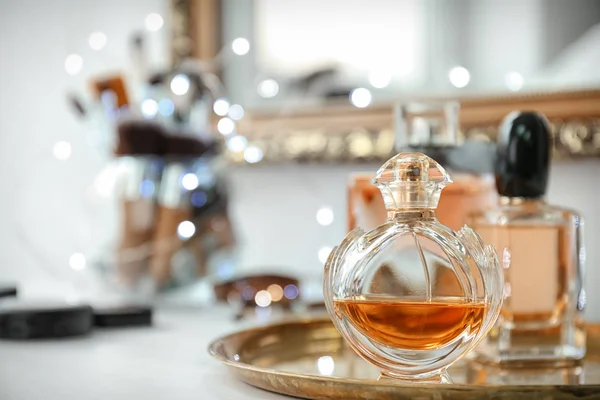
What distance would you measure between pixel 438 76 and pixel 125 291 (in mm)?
436

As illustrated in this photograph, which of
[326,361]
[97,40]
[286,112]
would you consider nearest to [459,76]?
[286,112]

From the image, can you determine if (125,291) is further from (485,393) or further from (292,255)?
(485,393)

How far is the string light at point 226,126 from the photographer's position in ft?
3.52

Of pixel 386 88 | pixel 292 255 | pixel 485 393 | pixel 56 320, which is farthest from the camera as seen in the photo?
pixel 292 255

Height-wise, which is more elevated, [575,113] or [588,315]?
[575,113]

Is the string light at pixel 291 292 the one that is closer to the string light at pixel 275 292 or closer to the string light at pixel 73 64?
the string light at pixel 275 292

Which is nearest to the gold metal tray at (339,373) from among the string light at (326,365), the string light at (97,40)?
the string light at (326,365)

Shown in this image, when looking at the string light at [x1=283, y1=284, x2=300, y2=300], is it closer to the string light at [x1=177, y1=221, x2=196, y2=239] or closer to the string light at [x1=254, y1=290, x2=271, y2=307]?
the string light at [x1=254, y1=290, x2=271, y2=307]

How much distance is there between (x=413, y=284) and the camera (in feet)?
1.56

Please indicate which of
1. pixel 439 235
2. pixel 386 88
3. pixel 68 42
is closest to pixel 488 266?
pixel 439 235

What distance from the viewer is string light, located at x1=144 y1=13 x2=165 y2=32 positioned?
1203 mm

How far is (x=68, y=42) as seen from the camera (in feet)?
4.44

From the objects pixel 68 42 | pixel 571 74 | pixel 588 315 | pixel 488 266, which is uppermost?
pixel 68 42

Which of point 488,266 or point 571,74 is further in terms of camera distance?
point 571,74
